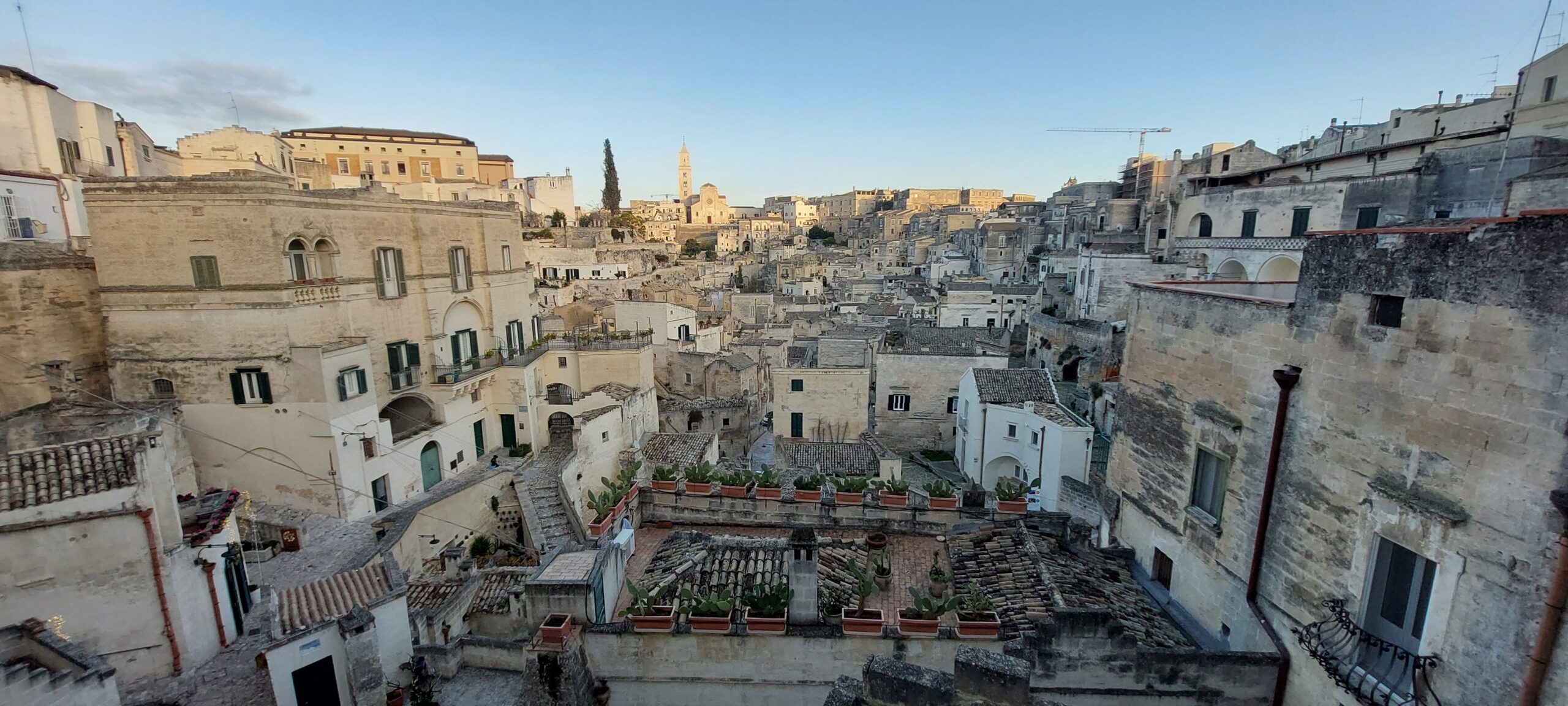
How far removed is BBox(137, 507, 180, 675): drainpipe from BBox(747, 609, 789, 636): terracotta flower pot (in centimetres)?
1063

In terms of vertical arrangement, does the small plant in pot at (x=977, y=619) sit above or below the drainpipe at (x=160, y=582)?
above

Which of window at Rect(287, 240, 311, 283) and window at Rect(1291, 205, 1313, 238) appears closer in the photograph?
window at Rect(287, 240, 311, 283)

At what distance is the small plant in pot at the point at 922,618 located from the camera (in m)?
8.19

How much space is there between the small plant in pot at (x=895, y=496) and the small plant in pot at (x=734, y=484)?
271cm

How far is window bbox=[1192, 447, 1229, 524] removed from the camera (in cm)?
888

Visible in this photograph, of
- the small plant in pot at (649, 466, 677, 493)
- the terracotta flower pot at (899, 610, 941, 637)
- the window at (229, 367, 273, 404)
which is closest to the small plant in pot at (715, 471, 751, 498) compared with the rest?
the small plant in pot at (649, 466, 677, 493)

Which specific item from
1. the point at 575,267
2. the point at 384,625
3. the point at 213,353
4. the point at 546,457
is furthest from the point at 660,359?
the point at 575,267

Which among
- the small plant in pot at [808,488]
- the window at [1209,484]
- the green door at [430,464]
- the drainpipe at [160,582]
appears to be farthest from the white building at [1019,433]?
the drainpipe at [160,582]

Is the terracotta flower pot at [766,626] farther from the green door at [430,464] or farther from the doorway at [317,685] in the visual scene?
the green door at [430,464]

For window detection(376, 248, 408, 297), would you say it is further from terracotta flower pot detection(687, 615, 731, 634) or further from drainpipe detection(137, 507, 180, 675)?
terracotta flower pot detection(687, 615, 731, 634)

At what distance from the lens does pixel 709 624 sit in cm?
813

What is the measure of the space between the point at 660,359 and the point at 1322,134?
176 ft

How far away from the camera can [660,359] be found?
33906 mm

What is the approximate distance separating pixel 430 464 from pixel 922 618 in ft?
63.7
